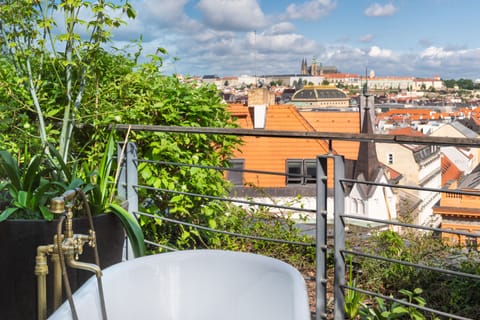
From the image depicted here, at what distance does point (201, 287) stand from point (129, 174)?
0.94 metres

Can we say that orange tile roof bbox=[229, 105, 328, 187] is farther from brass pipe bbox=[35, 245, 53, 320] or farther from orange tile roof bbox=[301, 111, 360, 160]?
brass pipe bbox=[35, 245, 53, 320]

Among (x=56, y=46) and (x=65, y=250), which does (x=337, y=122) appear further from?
(x=65, y=250)

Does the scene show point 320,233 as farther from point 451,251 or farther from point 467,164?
point 467,164

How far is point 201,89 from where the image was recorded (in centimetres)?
301

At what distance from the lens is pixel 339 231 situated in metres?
2.06

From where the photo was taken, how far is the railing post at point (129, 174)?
105 inches

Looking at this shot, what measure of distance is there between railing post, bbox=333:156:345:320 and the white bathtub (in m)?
0.34

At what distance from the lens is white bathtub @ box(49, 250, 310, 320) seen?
1713 mm

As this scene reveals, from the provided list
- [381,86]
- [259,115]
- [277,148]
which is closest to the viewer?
[277,148]

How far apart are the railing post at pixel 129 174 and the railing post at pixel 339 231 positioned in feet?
3.56

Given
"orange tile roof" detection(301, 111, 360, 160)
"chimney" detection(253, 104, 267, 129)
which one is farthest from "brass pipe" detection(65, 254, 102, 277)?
"orange tile roof" detection(301, 111, 360, 160)

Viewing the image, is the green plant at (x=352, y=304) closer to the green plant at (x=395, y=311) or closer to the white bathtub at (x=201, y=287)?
the green plant at (x=395, y=311)

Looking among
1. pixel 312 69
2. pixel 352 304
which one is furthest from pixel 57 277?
pixel 312 69

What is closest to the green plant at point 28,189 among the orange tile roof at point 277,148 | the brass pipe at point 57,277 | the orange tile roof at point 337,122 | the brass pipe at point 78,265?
the brass pipe at point 57,277
